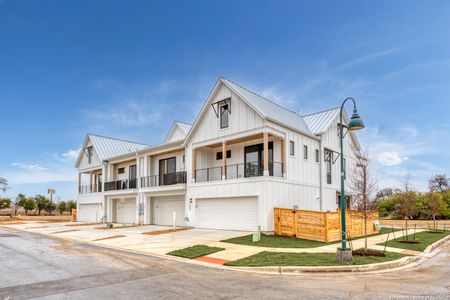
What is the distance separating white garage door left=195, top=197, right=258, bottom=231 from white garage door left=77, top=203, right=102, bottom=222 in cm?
1572

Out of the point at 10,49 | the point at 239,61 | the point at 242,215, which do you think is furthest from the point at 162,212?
the point at 10,49

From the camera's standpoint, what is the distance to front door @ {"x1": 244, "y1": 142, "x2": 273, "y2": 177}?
862 inches

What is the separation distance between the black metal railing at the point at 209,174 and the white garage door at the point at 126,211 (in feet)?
32.4

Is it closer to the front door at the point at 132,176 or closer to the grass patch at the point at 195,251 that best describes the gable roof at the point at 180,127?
the front door at the point at 132,176

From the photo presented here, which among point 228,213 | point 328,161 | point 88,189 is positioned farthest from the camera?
point 88,189

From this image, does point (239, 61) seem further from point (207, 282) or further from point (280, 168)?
point (207, 282)

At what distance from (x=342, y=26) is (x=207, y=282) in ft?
49.3

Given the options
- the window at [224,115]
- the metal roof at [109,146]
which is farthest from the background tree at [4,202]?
the window at [224,115]

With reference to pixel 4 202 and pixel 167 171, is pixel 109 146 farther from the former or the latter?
pixel 4 202

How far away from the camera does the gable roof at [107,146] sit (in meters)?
36.0

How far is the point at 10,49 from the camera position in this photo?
24578mm

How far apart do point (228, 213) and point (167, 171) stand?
9102mm

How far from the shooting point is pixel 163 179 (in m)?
28.2

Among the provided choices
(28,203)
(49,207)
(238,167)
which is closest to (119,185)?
(238,167)
